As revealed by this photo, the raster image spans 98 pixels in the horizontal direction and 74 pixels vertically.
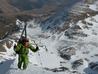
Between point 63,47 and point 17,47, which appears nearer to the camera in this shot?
point 17,47

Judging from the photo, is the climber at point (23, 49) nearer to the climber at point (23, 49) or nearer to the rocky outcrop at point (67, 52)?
the climber at point (23, 49)

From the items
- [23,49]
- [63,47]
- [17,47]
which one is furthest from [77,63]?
[17,47]

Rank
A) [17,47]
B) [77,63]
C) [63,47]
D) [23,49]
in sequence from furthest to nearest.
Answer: [63,47] → [77,63] → [23,49] → [17,47]

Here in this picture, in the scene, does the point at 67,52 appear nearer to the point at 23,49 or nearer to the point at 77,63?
the point at 77,63

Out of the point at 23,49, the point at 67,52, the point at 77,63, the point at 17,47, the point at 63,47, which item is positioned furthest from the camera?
the point at 63,47

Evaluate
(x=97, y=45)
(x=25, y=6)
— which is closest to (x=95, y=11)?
(x=97, y=45)

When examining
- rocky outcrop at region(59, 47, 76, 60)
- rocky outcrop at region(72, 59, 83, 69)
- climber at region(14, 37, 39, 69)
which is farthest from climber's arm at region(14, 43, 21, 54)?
rocky outcrop at region(59, 47, 76, 60)

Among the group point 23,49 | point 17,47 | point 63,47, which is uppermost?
point 17,47

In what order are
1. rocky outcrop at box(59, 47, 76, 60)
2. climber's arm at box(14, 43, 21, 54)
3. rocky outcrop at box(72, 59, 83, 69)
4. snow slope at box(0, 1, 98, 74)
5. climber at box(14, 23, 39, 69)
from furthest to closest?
rocky outcrop at box(59, 47, 76, 60) → rocky outcrop at box(72, 59, 83, 69) → snow slope at box(0, 1, 98, 74) → climber at box(14, 23, 39, 69) → climber's arm at box(14, 43, 21, 54)

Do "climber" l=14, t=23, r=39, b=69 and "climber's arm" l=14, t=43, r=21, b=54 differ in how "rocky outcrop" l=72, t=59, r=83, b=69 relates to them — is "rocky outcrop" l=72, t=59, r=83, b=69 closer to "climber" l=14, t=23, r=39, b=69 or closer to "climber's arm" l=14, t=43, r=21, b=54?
"climber" l=14, t=23, r=39, b=69

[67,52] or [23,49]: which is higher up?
[23,49]

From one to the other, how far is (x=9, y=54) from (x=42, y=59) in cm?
509

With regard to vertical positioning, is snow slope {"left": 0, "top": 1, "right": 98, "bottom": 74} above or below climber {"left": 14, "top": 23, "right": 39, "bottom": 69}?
below

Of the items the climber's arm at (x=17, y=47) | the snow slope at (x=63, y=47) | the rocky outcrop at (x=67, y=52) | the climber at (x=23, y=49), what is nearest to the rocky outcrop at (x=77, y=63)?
the snow slope at (x=63, y=47)
